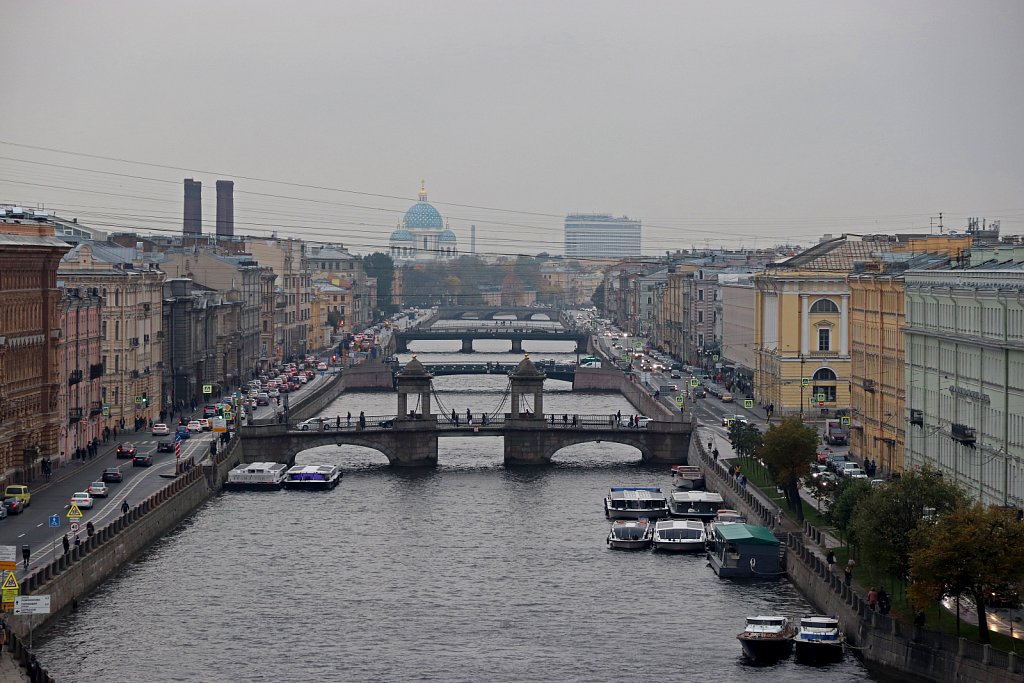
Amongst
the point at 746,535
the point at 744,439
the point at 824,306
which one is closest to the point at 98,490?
the point at 746,535

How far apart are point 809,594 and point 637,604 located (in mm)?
3533

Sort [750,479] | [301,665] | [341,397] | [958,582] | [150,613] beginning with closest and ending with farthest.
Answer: [958,582] < [301,665] < [150,613] < [750,479] < [341,397]

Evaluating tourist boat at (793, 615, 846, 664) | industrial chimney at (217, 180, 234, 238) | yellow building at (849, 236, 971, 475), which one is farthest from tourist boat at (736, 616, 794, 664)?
industrial chimney at (217, 180, 234, 238)

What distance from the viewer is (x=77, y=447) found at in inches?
2377

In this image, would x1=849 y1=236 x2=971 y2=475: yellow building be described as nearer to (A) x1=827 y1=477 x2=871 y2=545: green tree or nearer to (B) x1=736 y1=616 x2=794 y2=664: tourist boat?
(A) x1=827 y1=477 x2=871 y2=545: green tree

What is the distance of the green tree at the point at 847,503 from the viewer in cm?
4022

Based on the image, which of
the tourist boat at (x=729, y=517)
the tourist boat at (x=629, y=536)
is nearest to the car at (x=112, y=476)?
the tourist boat at (x=629, y=536)

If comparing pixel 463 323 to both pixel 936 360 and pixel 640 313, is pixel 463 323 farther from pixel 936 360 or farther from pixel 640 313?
pixel 936 360

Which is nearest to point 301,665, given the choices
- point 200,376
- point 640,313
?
point 200,376

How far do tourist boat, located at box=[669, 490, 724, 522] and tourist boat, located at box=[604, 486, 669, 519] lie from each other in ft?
1.17

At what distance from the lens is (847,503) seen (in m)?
40.8

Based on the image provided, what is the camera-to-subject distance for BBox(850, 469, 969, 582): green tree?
35.3 metres

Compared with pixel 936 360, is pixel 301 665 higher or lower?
lower

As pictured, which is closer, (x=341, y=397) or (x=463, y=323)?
(x=341, y=397)
